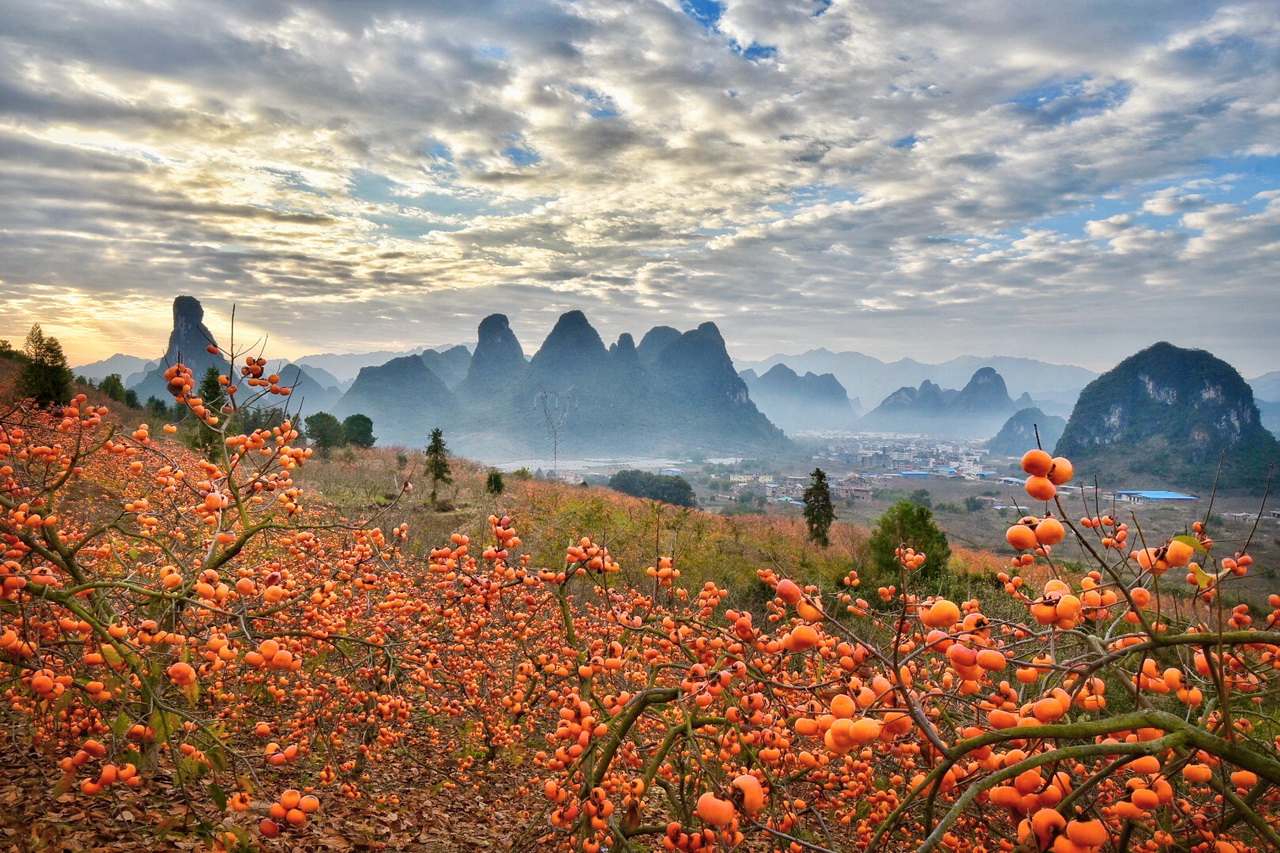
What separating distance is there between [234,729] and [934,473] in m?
115

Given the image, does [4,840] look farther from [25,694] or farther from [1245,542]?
[1245,542]

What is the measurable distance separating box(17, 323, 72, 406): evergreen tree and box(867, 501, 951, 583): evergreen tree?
24.8m

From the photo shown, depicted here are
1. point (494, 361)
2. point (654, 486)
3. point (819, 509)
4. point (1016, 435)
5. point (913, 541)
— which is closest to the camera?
point (913, 541)

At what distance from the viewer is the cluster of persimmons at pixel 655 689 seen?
1566 millimetres

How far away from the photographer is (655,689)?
2617 millimetres

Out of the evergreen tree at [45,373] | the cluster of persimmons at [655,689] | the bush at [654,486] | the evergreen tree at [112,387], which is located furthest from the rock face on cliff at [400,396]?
the cluster of persimmons at [655,689]

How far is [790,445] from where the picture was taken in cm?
16888

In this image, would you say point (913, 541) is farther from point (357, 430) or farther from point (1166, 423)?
point (1166, 423)

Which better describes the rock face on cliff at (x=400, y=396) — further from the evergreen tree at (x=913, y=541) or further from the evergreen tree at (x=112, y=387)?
the evergreen tree at (x=913, y=541)

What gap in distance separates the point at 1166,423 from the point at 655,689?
360 ft

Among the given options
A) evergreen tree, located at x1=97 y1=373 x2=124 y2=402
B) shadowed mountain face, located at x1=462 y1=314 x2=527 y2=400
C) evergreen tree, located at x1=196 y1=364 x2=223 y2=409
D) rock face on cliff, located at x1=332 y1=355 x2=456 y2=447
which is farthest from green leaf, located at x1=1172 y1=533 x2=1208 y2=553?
shadowed mountain face, located at x1=462 y1=314 x2=527 y2=400

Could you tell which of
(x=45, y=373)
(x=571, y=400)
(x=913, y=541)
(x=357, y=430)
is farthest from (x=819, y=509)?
(x=571, y=400)

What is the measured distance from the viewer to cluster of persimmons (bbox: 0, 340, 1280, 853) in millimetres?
1566

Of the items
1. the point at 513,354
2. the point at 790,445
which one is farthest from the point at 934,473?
the point at 513,354
